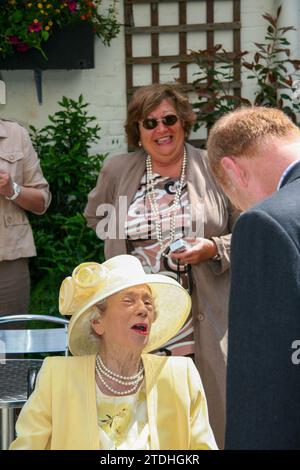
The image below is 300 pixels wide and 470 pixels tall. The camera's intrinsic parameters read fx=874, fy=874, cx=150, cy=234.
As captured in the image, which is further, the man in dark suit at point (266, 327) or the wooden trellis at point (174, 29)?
the wooden trellis at point (174, 29)

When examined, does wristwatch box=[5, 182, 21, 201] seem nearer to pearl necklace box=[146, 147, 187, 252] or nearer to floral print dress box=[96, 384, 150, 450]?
pearl necklace box=[146, 147, 187, 252]

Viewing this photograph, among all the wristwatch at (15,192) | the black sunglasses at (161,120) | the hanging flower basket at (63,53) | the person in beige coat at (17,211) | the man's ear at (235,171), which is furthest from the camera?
the hanging flower basket at (63,53)

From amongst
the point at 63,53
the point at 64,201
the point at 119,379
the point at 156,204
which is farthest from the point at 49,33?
the point at 119,379

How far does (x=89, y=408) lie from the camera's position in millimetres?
2699

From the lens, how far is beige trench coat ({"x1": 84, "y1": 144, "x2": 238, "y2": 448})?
3.59 m

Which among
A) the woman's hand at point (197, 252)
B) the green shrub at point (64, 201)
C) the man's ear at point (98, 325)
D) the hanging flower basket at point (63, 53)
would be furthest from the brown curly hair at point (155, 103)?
the hanging flower basket at point (63, 53)

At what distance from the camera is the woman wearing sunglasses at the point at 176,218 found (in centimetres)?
361

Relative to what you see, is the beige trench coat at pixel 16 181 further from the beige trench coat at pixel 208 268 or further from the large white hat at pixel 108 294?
the large white hat at pixel 108 294

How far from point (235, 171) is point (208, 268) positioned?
5.18ft

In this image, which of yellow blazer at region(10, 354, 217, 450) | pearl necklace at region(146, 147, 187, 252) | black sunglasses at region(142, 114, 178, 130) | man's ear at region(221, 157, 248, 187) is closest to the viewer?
man's ear at region(221, 157, 248, 187)

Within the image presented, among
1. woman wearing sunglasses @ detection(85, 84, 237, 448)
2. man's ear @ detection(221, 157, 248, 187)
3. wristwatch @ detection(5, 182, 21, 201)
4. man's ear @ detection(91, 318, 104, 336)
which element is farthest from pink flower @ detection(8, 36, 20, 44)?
man's ear @ detection(221, 157, 248, 187)

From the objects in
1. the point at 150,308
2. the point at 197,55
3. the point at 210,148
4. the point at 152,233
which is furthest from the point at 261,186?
the point at 197,55

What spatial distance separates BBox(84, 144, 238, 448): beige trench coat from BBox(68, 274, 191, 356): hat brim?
0.57 meters

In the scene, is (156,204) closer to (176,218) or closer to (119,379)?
(176,218)
